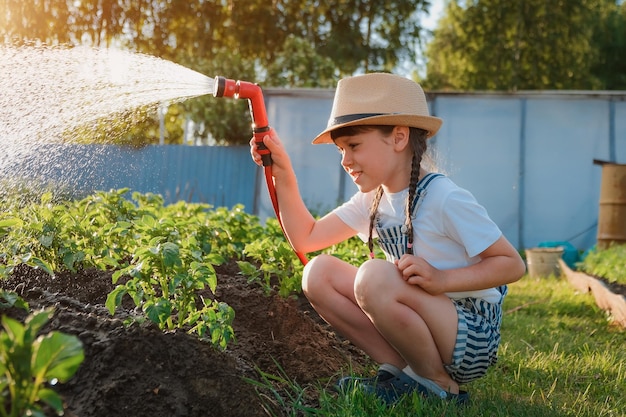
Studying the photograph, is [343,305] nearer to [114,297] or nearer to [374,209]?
[374,209]

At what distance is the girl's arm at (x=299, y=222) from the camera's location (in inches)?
117

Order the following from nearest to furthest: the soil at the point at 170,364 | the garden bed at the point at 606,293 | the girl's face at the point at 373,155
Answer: the soil at the point at 170,364
the girl's face at the point at 373,155
the garden bed at the point at 606,293

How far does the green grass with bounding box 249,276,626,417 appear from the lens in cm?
254

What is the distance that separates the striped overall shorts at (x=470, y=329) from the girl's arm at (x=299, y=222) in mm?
275

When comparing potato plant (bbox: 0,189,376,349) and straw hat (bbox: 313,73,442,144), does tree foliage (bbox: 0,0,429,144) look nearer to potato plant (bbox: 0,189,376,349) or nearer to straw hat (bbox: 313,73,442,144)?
potato plant (bbox: 0,189,376,349)

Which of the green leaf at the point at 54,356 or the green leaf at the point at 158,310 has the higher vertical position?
the green leaf at the point at 54,356

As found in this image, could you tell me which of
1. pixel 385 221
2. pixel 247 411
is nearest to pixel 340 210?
pixel 385 221

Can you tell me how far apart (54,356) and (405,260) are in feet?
4.75

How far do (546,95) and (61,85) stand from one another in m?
9.20

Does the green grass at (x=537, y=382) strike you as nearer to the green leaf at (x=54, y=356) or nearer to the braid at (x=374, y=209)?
the braid at (x=374, y=209)

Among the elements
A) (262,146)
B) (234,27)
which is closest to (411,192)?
(262,146)

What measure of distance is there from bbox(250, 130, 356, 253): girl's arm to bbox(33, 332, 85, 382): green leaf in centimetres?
162

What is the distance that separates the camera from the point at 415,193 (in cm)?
276

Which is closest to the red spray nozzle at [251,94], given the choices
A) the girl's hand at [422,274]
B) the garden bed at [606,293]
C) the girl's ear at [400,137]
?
the girl's ear at [400,137]
